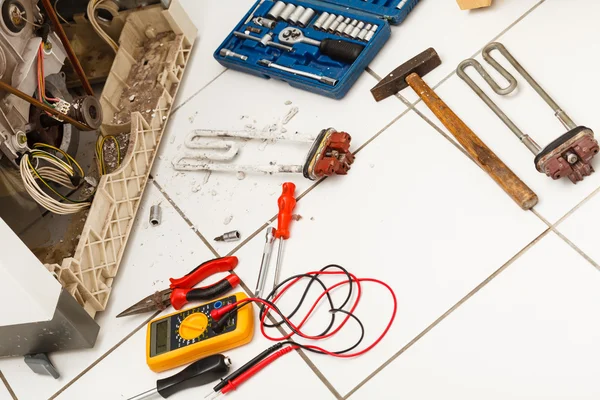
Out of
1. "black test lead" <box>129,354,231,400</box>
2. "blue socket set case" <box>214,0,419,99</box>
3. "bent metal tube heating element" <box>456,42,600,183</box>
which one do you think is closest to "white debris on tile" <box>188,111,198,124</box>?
"blue socket set case" <box>214,0,419,99</box>

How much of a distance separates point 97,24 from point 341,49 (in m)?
0.72

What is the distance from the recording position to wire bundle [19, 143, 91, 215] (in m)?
1.47

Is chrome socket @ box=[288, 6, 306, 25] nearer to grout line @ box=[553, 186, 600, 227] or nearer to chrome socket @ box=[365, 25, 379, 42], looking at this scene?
chrome socket @ box=[365, 25, 379, 42]

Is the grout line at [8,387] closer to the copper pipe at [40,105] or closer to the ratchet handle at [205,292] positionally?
the ratchet handle at [205,292]

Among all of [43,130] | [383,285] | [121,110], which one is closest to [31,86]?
[43,130]

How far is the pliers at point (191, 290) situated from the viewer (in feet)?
4.61

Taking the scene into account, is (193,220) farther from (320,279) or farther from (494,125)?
(494,125)

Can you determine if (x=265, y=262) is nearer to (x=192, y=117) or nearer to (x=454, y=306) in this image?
(x=454, y=306)

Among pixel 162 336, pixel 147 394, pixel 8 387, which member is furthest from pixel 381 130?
pixel 8 387

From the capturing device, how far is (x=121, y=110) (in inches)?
71.6

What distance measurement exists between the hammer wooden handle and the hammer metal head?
2 centimetres

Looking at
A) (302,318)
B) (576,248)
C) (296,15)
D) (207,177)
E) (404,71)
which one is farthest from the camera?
(296,15)

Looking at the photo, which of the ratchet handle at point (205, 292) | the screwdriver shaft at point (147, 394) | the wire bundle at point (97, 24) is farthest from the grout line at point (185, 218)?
the wire bundle at point (97, 24)

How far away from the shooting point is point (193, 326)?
4.43ft
